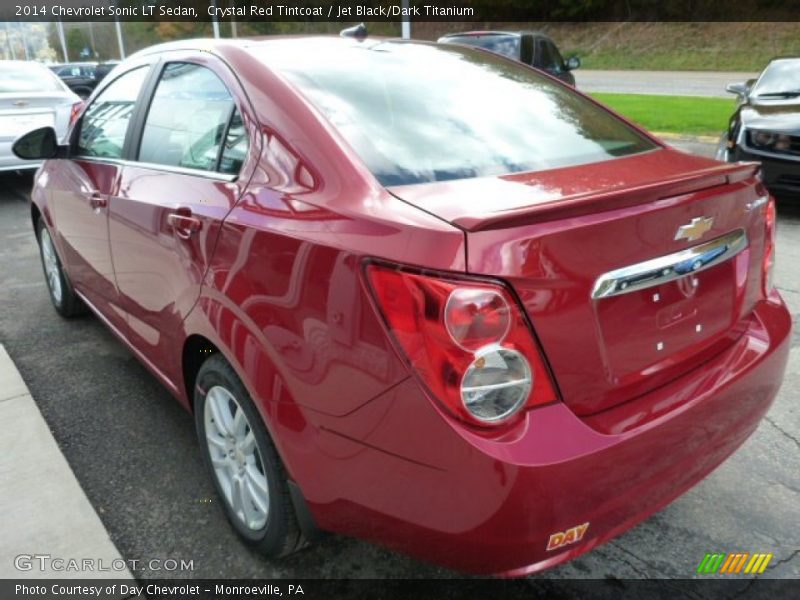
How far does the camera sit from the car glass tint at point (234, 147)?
2105 millimetres

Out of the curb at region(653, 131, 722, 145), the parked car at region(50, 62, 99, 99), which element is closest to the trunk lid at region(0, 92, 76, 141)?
the curb at region(653, 131, 722, 145)

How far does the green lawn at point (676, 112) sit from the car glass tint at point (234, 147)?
8383 millimetres

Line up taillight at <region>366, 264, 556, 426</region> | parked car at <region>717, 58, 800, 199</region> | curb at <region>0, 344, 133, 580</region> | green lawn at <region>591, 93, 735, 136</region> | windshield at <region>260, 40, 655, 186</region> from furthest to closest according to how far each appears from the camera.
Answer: green lawn at <region>591, 93, 735, 136</region>
parked car at <region>717, 58, 800, 199</region>
curb at <region>0, 344, 133, 580</region>
windshield at <region>260, 40, 655, 186</region>
taillight at <region>366, 264, 556, 426</region>

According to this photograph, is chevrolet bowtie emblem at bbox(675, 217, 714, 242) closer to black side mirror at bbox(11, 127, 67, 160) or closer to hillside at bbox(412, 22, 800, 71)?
black side mirror at bbox(11, 127, 67, 160)

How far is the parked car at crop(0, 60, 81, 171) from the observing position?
26.1ft

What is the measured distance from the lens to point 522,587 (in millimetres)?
2084

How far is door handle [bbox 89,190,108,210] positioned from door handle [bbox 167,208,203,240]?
0.78 meters

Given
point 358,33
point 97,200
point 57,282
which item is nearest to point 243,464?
point 97,200

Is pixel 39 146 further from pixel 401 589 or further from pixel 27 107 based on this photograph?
pixel 27 107

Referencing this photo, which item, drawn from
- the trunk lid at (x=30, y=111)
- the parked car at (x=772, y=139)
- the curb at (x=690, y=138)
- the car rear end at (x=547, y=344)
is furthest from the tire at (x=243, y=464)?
the curb at (x=690, y=138)

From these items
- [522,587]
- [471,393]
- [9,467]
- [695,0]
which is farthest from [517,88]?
[695,0]

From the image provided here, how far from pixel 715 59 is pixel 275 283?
37.1 metres

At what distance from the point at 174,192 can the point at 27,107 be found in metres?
7.10

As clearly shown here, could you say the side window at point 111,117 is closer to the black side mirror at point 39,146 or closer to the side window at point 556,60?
the black side mirror at point 39,146
